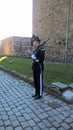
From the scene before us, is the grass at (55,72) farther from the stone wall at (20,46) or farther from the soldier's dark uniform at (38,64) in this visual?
the stone wall at (20,46)

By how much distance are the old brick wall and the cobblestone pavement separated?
5004mm

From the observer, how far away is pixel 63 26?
920cm

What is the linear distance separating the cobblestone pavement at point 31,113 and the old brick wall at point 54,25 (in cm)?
500

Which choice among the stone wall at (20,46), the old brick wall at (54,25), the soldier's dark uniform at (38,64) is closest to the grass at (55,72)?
the soldier's dark uniform at (38,64)

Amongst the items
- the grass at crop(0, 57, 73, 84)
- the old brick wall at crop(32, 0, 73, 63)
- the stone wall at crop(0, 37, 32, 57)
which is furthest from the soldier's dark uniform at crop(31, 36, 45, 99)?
the stone wall at crop(0, 37, 32, 57)

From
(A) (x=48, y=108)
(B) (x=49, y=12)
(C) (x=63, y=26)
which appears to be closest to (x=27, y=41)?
(B) (x=49, y=12)

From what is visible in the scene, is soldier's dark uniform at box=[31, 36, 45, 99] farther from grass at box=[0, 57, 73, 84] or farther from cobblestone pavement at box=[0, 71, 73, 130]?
grass at box=[0, 57, 73, 84]

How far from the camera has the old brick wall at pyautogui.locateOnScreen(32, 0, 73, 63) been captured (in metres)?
9.03

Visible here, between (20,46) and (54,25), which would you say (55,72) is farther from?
(20,46)

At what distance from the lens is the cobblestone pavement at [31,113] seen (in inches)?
111

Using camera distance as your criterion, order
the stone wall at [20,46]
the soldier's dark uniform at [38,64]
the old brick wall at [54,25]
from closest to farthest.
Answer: the soldier's dark uniform at [38,64], the old brick wall at [54,25], the stone wall at [20,46]

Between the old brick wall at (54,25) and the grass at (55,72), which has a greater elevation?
the old brick wall at (54,25)

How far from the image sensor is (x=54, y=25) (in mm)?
9859

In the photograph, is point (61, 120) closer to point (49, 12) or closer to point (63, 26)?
point (63, 26)
